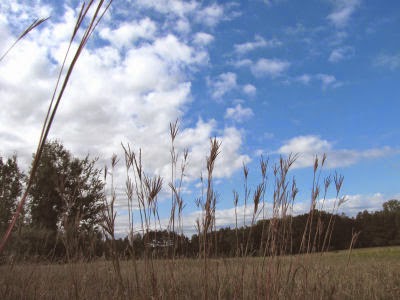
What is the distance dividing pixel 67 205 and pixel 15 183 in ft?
9.38

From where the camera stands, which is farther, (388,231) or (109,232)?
(388,231)

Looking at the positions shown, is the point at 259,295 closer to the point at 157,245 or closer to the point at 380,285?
the point at 157,245

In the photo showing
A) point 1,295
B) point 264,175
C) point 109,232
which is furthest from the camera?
point 1,295

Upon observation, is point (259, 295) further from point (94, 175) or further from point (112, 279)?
point (94, 175)

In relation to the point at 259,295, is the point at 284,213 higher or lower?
higher

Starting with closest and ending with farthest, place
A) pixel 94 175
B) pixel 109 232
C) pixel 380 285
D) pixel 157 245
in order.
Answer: pixel 109 232, pixel 157 245, pixel 380 285, pixel 94 175

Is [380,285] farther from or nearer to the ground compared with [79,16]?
nearer to the ground

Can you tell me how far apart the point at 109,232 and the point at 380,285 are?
5.50 meters

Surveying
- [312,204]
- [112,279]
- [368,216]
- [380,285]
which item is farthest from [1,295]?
[368,216]

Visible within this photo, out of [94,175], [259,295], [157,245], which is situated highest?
[94,175]

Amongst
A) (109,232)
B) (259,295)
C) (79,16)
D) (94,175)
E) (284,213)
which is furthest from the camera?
(94,175)

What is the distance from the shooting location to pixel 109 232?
1854 millimetres

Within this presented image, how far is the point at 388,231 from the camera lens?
36.2 m

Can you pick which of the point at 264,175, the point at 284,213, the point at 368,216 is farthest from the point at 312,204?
the point at 368,216
